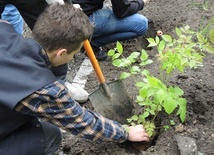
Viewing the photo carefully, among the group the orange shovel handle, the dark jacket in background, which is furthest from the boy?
the dark jacket in background

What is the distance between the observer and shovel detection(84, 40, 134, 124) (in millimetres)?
2668

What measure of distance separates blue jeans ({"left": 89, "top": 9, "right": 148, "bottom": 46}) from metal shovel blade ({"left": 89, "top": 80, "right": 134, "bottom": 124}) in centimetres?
87

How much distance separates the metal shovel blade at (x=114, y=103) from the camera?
2.67 meters

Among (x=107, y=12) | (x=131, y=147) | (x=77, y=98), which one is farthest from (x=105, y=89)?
(x=107, y=12)

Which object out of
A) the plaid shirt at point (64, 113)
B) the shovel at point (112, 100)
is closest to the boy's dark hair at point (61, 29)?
the plaid shirt at point (64, 113)

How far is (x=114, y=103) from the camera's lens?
2.71 meters

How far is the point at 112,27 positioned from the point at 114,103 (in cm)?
104

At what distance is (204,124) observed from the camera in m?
2.57

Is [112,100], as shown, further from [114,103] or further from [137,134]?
[137,134]

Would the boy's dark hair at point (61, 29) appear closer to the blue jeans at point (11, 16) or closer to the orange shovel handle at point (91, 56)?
the orange shovel handle at point (91, 56)

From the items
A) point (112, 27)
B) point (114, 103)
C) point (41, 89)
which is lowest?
point (114, 103)

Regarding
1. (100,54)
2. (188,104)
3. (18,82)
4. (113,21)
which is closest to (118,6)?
(113,21)

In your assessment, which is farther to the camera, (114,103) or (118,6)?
(118,6)

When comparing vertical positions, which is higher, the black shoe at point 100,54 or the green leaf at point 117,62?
the green leaf at point 117,62
